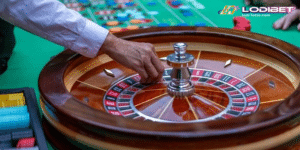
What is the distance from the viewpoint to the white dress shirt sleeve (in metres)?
1.39

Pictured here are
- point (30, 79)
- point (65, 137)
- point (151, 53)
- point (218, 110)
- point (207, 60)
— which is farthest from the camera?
point (30, 79)

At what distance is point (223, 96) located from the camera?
1443 mm

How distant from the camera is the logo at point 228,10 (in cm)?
274

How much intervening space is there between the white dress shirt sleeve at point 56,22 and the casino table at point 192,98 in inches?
4.1

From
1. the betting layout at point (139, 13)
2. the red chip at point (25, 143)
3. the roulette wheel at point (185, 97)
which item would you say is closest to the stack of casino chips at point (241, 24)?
A: the betting layout at point (139, 13)

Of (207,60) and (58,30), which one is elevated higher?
(58,30)

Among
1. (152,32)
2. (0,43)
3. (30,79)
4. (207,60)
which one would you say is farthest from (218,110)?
(0,43)

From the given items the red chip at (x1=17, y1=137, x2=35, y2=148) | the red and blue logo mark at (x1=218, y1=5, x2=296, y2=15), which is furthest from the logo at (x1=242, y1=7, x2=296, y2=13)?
the red chip at (x1=17, y1=137, x2=35, y2=148)

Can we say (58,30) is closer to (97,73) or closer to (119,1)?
(97,73)

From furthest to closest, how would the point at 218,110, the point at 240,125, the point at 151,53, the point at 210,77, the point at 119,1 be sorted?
1. the point at 119,1
2. the point at 210,77
3. the point at 151,53
4. the point at 218,110
5. the point at 240,125

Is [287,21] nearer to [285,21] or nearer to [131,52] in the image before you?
[285,21]

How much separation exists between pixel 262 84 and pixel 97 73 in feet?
2.15

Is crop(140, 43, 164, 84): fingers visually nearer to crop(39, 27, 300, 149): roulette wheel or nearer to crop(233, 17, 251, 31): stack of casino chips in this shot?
crop(39, 27, 300, 149): roulette wheel

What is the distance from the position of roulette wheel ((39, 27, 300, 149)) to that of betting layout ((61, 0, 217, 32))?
73 centimetres
